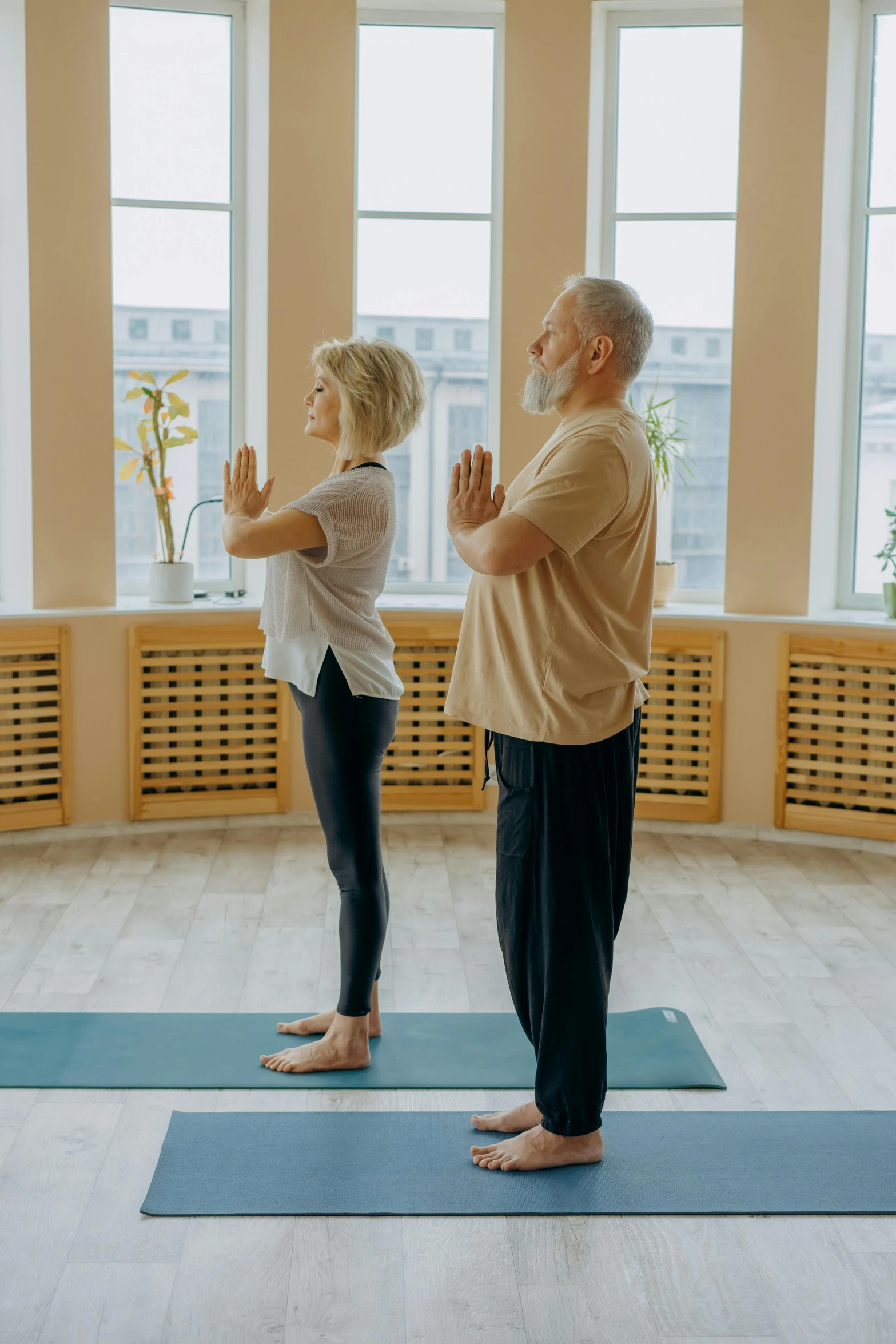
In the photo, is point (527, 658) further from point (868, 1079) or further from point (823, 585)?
point (823, 585)

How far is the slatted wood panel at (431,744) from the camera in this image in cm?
489

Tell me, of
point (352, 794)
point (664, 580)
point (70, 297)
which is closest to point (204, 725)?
point (70, 297)

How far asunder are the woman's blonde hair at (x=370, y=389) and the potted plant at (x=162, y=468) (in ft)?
7.49

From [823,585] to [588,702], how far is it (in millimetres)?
3116

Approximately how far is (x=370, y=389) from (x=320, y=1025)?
4.82 ft

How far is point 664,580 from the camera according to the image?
16.4 ft

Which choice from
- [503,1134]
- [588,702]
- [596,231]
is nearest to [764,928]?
[503,1134]

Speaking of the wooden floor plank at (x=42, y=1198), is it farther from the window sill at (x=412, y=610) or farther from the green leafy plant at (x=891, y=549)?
the green leafy plant at (x=891, y=549)

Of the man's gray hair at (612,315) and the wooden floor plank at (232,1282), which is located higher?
the man's gray hair at (612,315)

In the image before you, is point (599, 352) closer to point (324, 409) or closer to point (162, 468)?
point (324, 409)

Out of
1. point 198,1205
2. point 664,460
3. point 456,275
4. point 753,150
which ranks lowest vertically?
point 198,1205

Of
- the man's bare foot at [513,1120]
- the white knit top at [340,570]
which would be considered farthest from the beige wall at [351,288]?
the man's bare foot at [513,1120]

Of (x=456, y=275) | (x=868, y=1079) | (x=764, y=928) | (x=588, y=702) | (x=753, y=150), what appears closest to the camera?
(x=588, y=702)

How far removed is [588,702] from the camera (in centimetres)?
224
